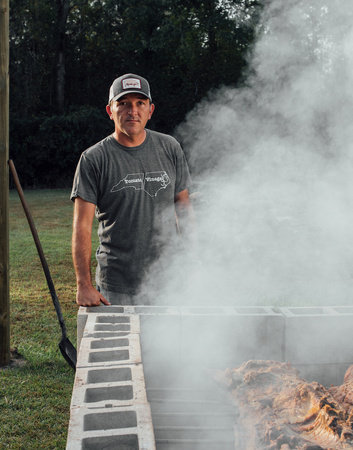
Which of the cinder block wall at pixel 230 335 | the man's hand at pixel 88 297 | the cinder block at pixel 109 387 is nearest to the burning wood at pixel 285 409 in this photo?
the cinder block wall at pixel 230 335

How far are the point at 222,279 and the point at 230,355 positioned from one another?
4172 mm

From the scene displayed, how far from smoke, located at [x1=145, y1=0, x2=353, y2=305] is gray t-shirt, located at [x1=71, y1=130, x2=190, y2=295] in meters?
0.15

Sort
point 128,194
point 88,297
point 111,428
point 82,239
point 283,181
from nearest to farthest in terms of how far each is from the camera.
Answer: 1. point 111,428
2. point 88,297
3. point 82,239
4. point 128,194
5. point 283,181

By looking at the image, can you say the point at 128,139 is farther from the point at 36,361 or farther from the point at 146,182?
the point at 36,361

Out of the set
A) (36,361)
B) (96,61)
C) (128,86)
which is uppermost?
(96,61)

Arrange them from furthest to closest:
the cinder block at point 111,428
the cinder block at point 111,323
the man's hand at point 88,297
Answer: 1. the man's hand at point 88,297
2. the cinder block at point 111,323
3. the cinder block at point 111,428

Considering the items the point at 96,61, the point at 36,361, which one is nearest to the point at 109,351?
the point at 36,361

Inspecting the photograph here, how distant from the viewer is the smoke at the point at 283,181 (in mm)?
3760

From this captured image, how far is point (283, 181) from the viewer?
5125 millimetres

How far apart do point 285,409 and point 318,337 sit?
0.52 m

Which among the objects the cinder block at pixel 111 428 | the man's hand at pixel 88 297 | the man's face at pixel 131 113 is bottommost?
the cinder block at pixel 111 428

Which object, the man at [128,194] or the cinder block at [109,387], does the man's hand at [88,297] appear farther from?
the cinder block at [109,387]

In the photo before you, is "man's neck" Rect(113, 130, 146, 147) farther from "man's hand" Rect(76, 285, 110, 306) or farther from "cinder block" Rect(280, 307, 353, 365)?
"cinder block" Rect(280, 307, 353, 365)

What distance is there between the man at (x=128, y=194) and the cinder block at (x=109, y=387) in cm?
90
